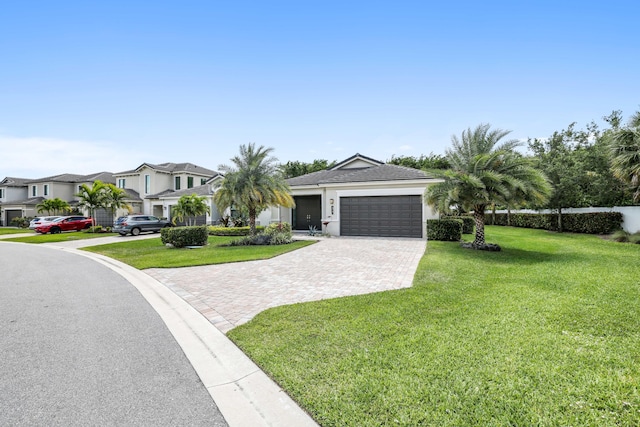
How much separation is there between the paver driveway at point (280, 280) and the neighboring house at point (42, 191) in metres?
39.8

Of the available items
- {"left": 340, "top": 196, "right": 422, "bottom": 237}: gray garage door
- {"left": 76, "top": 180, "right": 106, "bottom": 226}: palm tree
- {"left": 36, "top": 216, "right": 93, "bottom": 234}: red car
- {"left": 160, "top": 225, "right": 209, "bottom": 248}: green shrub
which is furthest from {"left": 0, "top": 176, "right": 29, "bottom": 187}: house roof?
{"left": 340, "top": 196, "right": 422, "bottom": 237}: gray garage door

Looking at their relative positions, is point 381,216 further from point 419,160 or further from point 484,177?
point 419,160

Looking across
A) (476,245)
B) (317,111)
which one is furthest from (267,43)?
(476,245)

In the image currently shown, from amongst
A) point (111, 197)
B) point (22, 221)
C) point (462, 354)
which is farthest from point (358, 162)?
point (22, 221)

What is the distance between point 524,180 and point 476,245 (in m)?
3.18

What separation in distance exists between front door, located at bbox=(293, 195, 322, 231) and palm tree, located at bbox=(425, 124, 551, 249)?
1083 cm

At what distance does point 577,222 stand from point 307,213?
18952 mm

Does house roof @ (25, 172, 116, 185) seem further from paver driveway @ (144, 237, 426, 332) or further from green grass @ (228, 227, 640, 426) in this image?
green grass @ (228, 227, 640, 426)

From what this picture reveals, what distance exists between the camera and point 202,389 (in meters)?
3.15

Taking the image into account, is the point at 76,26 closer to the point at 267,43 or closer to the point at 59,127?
the point at 267,43

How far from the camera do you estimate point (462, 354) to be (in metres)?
3.62

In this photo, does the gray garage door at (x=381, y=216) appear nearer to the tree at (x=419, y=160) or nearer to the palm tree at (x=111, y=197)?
the palm tree at (x=111, y=197)

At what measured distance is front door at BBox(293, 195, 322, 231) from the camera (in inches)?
885

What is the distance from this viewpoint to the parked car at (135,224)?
76.1 feet
